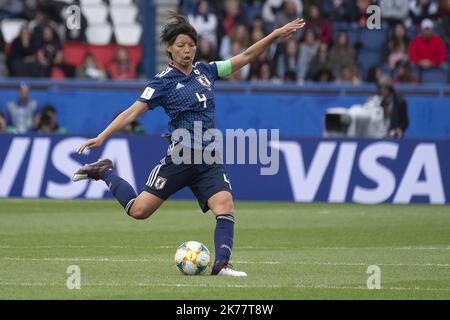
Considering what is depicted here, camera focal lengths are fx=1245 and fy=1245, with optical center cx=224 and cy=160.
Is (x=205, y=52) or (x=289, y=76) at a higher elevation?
(x=205, y=52)

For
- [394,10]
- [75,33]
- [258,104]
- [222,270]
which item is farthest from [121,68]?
[222,270]

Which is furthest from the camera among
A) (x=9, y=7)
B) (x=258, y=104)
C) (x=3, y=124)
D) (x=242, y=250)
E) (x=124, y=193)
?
(x=9, y=7)

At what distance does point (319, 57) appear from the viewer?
26.0 m

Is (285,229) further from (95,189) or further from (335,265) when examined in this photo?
(95,189)

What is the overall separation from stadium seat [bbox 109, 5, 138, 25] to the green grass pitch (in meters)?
7.21

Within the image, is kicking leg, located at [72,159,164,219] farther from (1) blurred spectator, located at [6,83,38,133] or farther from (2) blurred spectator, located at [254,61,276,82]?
(2) blurred spectator, located at [254,61,276,82]

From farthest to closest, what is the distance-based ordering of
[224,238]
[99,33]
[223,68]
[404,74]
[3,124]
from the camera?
[99,33] → [404,74] → [3,124] → [223,68] → [224,238]

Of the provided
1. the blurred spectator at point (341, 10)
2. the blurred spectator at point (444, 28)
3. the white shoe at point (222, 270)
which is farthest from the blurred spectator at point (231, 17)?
A: the white shoe at point (222, 270)

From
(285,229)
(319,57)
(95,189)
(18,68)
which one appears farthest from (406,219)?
(18,68)

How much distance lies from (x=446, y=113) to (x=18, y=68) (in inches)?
352

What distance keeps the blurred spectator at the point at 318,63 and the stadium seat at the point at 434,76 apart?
2160mm

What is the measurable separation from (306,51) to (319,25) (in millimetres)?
864

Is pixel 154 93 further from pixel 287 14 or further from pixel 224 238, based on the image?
pixel 287 14

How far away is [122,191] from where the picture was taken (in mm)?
12523
